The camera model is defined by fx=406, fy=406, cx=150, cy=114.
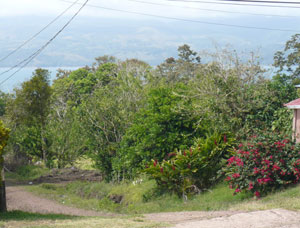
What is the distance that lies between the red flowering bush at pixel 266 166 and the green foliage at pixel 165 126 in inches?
172

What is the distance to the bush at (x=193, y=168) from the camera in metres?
15.0

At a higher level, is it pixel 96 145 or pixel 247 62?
pixel 247 62

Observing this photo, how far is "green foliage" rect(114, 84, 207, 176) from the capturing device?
56.9 feet

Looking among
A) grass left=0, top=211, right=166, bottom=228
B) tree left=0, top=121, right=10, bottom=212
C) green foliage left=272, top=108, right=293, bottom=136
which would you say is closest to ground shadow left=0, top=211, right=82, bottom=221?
grass left=0, top=211, right=166, bottom=228

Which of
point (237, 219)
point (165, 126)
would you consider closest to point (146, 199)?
point (165, 126)

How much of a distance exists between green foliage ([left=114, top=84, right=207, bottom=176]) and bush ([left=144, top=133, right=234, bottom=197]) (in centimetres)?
154

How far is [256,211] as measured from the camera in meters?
9.77

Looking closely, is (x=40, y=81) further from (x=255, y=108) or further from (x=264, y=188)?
(x=264, y=188)

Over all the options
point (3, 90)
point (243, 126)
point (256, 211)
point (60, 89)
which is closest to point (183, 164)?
point (243, 126)

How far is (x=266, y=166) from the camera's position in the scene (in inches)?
474

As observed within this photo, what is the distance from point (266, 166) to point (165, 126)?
20.6 feet

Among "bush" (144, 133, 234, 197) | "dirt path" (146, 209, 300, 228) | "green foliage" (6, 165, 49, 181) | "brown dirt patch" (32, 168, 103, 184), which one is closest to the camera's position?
"dirt path" (146, 209, 300, 228)

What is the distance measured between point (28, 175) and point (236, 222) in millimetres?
21875

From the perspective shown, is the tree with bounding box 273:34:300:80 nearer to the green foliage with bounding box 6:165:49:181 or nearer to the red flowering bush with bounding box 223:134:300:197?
the green foliage with bounding box 6:165:49:181
